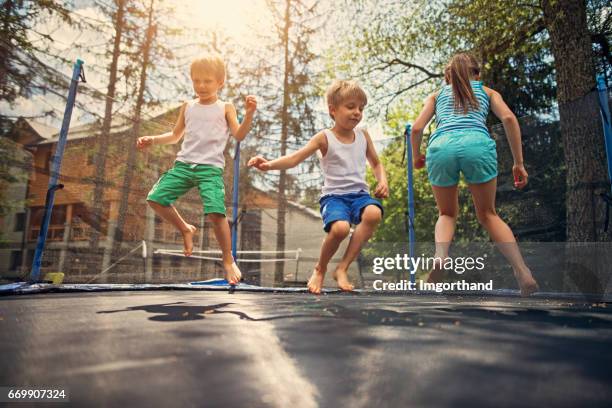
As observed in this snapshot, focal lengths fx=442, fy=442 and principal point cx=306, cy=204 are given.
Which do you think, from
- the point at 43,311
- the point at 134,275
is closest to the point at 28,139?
the point at 134,275

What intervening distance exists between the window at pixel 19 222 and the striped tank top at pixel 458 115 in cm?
310

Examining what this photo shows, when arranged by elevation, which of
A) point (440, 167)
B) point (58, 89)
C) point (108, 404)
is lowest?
point (108, 404)

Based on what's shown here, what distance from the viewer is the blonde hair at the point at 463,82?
7.48 ft

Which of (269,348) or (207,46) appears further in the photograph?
(207,46)

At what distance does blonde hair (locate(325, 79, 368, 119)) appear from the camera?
2.55 meters

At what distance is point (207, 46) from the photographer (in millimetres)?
8570

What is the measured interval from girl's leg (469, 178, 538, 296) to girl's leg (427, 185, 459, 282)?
11cm

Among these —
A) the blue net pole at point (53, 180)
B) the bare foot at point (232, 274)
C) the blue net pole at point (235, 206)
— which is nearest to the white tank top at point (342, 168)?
the bare foot at point (232, 274)

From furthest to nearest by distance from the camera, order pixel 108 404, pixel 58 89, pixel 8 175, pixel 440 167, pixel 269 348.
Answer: pixel 58 89
pixel 8 175
pixel 440 167
pixel 269 348
pixel 108 404

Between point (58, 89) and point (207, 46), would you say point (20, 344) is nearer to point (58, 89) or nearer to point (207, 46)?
point (58, 89)

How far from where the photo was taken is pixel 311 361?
844 mm

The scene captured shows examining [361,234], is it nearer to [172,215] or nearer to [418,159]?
[418,159]

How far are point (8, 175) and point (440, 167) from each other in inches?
118

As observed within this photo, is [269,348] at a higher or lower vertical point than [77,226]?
lower
